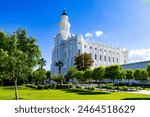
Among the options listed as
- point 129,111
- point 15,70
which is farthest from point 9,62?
point 129,111

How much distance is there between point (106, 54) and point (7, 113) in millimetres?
97065

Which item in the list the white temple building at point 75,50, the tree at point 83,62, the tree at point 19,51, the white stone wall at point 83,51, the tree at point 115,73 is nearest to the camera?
the tree at point 19,51

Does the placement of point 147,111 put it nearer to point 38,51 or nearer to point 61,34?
point 38,51

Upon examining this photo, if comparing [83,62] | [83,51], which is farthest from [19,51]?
[83,51]

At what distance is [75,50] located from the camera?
3836 inches

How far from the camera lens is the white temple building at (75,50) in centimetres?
9869

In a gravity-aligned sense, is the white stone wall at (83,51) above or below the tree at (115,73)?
above

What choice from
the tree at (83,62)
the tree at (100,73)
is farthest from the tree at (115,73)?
the tree at (83,62)

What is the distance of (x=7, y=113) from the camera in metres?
12.4

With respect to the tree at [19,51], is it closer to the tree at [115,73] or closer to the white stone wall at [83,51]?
the tree at [115,73]

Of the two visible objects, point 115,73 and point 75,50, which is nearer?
point 115,73

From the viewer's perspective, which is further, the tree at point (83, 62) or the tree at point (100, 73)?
the tree at point (83, 62)

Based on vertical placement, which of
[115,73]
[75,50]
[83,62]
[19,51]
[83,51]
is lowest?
[115,73]

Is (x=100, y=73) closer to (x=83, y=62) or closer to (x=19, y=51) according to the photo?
(x=19, y=51)
